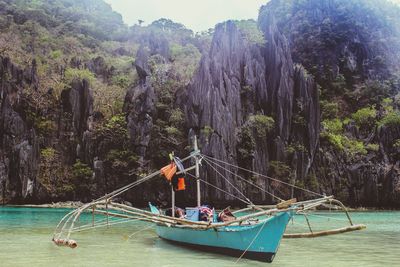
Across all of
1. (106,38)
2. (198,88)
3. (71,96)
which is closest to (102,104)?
(71,96)

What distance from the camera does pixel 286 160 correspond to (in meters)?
46.3

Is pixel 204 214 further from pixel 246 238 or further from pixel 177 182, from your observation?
pixel 246 238

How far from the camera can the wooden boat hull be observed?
11719mm

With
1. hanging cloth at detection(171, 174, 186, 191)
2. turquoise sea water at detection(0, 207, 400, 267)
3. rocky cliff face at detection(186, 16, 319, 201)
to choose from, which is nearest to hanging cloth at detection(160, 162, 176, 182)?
hanging cloth at detection(171, 174, 186, 191)

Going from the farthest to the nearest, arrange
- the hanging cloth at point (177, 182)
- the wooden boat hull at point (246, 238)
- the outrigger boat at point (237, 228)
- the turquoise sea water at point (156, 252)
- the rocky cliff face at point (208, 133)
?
the rocky cliff face at point (208, 133) < the hanging cloth at point (177, 182) < the turquoise sea water at point (156, 252) < the wooden boat hull at point (246, 238) < the outrigger boat at point (237, 228)

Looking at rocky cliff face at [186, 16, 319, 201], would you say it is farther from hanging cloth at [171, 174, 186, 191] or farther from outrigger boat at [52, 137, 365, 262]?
outrigger boat at [52, 137, 365, 262]

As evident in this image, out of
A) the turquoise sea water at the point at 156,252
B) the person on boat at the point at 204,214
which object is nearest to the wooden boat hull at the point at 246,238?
the turquoise sea water at the point at 156,252

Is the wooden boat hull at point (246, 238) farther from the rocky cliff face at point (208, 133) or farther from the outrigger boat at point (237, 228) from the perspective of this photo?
the rocky cliff face at point (208, 133)

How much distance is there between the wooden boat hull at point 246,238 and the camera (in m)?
11.7

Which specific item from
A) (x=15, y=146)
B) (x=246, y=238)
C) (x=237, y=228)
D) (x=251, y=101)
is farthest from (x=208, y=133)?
(x=246, y=238)

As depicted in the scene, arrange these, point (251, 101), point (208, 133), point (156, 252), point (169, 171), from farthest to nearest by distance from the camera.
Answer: point (251, 101) → point (208, 133) → point (169, 171) → point (156, 252)

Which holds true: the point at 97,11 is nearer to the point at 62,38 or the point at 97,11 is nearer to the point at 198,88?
the point at 62,38

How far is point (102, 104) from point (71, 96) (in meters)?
4.01

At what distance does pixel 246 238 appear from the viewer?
489 inches
